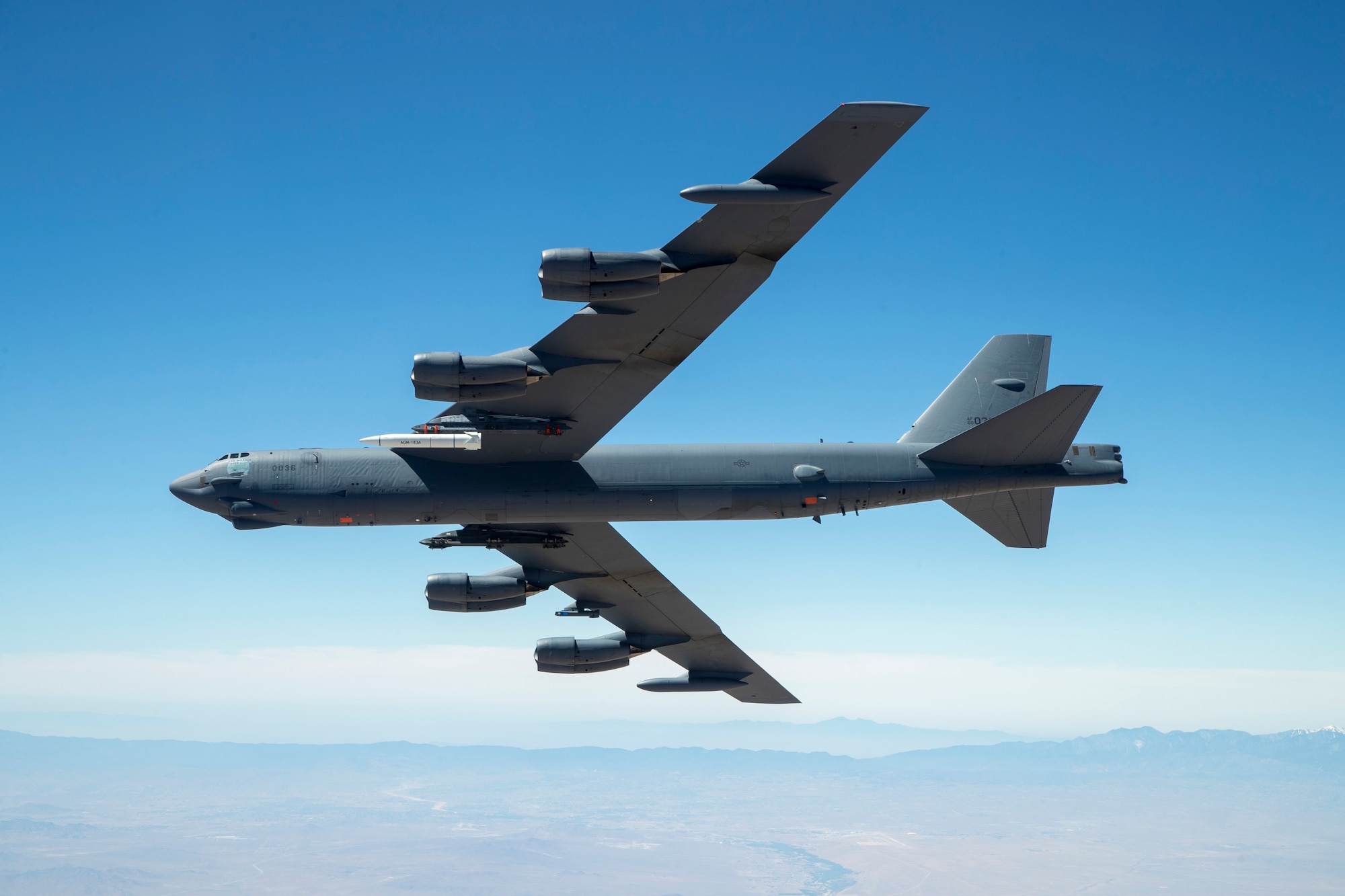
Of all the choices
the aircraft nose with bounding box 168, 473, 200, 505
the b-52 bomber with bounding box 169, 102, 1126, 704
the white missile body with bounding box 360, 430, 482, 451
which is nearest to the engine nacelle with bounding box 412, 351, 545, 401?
the b-52 bomber with bounding box 169, 102, 1126, 704

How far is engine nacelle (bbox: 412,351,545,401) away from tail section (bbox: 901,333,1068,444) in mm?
11862

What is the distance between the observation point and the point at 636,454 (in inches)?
913

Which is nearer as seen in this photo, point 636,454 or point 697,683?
point 636,454

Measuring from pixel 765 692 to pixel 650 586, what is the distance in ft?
18.2

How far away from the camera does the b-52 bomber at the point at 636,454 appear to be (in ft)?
59.9

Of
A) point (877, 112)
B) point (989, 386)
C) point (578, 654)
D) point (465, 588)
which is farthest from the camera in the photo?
point (578, 654)

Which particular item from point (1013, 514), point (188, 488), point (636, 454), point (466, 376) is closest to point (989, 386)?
point (1013, 514)

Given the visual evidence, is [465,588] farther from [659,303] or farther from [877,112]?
[877,112]

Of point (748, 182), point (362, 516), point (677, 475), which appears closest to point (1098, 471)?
point (677, 475)

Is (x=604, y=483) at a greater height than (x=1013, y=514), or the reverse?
(x=604, y=483)

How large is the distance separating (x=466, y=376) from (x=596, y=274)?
378 centimetres

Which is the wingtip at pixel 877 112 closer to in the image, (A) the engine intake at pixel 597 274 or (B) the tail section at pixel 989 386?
(A) the engine intake at pixel 597 274

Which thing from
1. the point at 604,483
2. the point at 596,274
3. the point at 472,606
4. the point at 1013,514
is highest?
the point at 596,274

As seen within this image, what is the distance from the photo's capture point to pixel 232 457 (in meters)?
22.9
